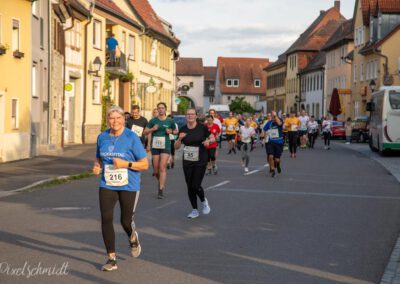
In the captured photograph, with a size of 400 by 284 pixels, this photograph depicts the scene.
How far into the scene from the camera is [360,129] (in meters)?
57.6

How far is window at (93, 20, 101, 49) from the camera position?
45950 millimetres

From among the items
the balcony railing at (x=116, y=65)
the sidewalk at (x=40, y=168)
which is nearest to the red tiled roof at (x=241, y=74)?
the balcony railing at (x=116, y=65)

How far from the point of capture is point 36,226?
12023mm

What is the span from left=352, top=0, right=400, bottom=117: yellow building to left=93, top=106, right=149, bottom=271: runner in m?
49.0

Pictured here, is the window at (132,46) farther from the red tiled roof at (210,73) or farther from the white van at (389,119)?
the red tiled roof at (210,73)

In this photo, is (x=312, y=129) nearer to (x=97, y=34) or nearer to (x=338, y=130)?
(x=97, y=34)

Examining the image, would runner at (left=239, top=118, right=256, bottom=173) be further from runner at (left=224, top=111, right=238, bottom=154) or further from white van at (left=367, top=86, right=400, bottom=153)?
white van at (left=367, top=86, right=400, bottom=153)

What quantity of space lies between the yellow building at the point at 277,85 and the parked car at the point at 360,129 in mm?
60886

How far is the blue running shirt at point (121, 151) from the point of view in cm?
904

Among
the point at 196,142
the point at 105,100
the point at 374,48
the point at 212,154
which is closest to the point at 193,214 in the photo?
the point at 196,142

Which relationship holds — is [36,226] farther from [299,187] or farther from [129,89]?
[129,89]

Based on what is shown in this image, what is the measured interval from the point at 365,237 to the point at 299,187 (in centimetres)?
828

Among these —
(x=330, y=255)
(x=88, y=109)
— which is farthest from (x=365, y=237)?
(x=88, y=109)

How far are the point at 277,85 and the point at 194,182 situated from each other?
111699 millimetres
